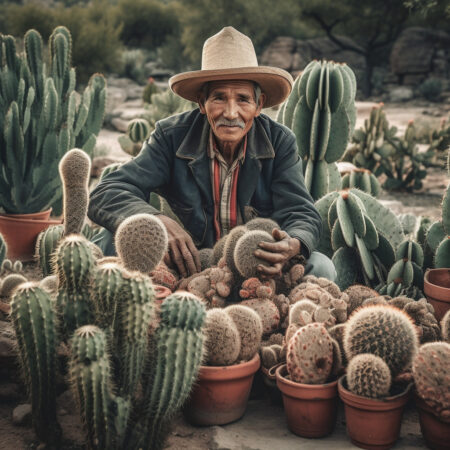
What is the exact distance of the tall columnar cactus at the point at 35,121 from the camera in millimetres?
5250

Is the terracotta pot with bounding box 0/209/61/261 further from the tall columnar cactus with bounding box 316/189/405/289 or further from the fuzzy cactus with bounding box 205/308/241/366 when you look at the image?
the fuzzy cactus with bounding box 205/308/241/366

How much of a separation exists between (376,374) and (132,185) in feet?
5.96

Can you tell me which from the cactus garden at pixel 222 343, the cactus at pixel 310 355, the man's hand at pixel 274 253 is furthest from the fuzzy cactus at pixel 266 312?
the cactus at pixel 310 355

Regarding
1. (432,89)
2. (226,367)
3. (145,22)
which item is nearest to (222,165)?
(226,367)

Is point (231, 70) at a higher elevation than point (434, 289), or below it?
higher

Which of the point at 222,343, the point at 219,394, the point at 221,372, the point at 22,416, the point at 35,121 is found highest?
the point at 35,121

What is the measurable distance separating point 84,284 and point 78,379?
360 mm

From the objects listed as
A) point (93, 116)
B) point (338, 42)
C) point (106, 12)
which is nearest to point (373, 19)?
point (338, 42)

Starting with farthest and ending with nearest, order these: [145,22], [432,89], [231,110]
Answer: [145,22] < [432,89] < [231,110]

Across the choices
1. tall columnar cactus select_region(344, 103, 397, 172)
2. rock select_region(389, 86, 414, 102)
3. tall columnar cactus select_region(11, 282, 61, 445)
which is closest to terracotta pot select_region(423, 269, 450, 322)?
tall columnar cactus select_region(11, 282, 61, 445)

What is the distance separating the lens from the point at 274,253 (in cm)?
261

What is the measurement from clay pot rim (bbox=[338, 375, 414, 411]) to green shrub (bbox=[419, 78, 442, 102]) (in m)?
22.6

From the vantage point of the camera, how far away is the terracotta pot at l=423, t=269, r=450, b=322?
2.96 metres

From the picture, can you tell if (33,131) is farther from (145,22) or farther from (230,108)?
(145,22)
